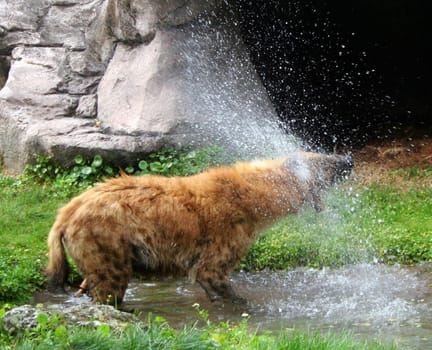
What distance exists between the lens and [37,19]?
441 inches

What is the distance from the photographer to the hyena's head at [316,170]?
24.7 ft

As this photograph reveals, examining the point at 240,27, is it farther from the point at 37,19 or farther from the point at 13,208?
the point at 13,208

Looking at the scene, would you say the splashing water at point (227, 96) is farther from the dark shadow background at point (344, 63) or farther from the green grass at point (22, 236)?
the green grass at point (22, 236)

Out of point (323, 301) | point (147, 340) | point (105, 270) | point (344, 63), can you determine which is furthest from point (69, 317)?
point (344, 63)

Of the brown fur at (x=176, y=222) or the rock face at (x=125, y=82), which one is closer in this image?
the brown fur at (x=176, y=222)

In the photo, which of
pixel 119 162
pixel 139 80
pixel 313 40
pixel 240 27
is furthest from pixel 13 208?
pixel 313 40

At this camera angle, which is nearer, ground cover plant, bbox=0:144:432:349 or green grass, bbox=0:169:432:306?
green grass, bbox=0:169:432:306

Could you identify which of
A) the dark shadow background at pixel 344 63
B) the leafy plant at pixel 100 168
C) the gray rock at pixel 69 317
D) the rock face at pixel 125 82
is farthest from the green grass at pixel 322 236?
the dark shadow background at pixel 344 63

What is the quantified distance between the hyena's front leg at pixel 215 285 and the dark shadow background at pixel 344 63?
204 inches

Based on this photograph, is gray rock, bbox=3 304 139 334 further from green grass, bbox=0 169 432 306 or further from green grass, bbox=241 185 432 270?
green grass, bbox=241 185 432 270

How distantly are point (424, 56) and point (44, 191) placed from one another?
666cm

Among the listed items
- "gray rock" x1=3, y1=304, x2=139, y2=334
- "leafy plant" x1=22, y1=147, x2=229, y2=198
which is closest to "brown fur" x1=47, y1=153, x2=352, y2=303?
"gray rock" x1=3, y1=304, x2=139, y2=334

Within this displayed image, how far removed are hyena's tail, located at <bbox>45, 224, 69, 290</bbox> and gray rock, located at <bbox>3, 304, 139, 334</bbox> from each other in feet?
4.29

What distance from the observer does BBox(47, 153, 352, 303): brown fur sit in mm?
6547
